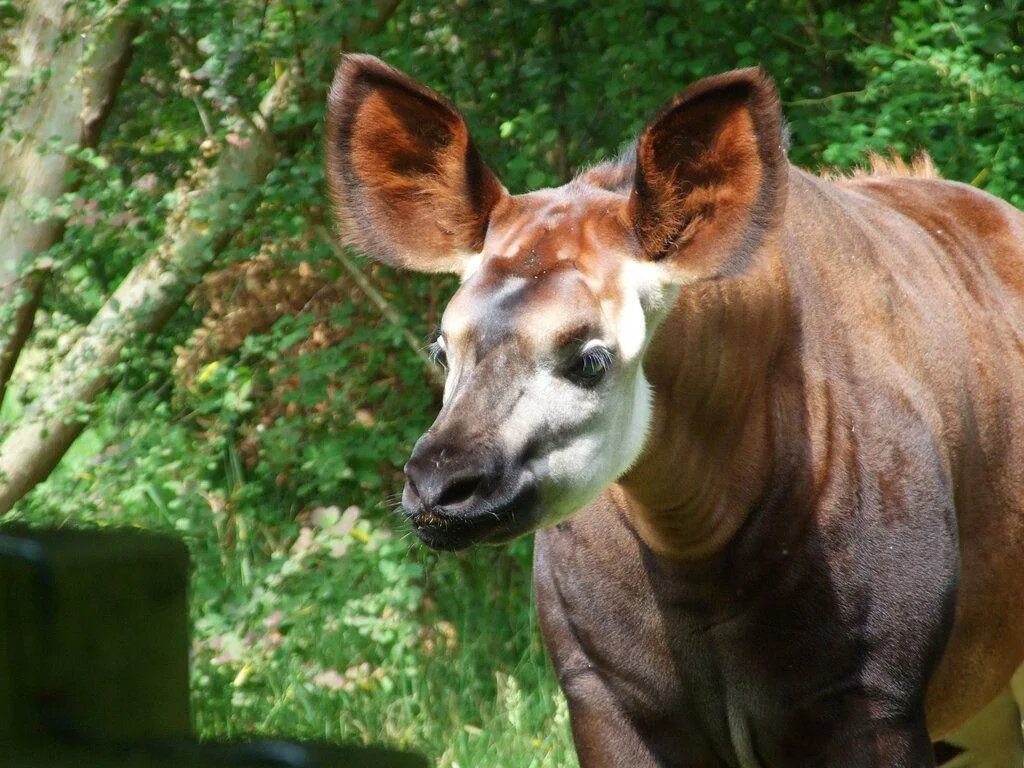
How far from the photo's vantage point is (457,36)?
225 inches

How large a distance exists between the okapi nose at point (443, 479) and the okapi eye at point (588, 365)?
0.86 feet

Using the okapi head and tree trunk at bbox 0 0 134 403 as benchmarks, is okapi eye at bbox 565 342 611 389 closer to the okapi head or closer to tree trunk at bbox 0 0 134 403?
the okapi head

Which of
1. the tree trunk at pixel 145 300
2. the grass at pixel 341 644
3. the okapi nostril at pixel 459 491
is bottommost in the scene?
the grass at pixel 341 644

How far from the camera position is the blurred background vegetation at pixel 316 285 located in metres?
4.89

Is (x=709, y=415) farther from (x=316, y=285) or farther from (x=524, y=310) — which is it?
(x=316, y=285)

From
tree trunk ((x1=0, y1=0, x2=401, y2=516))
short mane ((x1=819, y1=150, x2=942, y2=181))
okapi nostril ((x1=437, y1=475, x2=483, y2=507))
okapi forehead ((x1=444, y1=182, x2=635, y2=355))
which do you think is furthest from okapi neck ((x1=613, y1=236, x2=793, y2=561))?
tree trunk ((x1=0, y1=0, x2=401, y2=516))

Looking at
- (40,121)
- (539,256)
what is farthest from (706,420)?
(40,121)

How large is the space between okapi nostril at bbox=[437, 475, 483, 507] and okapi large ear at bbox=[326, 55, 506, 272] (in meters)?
0.66

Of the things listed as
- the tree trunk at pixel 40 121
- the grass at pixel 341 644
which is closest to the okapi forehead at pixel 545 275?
the grass at pixel 341 644

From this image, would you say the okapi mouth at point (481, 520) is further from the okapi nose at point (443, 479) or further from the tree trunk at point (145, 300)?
the tree trunk at point (145, 300)

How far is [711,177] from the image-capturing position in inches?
112

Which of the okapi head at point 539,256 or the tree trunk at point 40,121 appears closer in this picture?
the okapi head at point 539,256

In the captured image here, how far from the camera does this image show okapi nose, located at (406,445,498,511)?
2.45m

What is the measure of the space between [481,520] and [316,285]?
3.77 m
